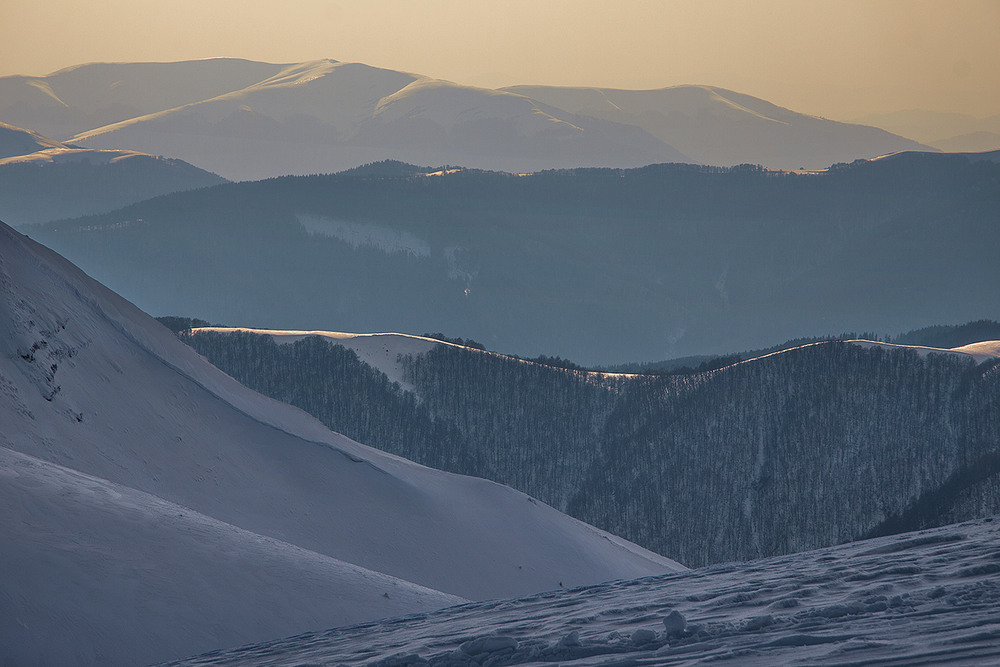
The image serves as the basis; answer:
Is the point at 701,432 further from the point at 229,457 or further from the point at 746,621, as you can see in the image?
the point at 746,621

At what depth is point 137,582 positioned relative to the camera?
1692cm

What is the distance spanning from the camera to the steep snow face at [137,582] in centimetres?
1504

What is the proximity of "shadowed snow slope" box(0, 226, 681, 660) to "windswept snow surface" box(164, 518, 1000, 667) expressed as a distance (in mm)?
4277

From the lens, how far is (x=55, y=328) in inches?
1046

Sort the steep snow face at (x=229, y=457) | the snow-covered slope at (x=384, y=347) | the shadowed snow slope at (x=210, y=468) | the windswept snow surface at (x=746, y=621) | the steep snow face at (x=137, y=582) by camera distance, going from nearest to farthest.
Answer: the windswept snow surface at (x=746, y=621)
the steep snow face at (x=137, y=582)
the shadowed snow slope at (x=210, y=468)
the steep snow face at (x=229, y=457)
the snow-covered slope at (x=384, y=347)

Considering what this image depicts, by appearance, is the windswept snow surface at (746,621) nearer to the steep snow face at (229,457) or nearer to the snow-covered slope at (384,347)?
the steep snow face at (229,457)

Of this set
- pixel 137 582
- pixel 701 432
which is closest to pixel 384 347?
pixel 701 432

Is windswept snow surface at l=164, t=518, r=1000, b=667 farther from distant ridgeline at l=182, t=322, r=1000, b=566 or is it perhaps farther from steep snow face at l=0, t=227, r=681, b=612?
distant ridgeline at l=182, t=322, r=1000, b=566

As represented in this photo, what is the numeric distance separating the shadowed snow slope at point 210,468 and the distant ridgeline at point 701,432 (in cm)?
9209

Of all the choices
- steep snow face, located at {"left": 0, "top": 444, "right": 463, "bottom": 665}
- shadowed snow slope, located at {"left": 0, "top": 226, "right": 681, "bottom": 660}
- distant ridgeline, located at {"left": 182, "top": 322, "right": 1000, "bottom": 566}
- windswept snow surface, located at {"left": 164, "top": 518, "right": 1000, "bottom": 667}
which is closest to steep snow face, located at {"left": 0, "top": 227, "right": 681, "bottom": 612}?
shadowed snow slope, located at {"left": 0, "top": 226, "right": 681, "bottom": 660}

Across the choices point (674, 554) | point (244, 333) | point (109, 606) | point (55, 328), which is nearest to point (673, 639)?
point (109, 606)

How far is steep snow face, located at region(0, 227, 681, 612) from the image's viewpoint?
24.7m

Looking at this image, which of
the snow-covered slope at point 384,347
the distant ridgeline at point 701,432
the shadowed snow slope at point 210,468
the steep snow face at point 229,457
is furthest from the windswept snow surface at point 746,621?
the snow-covered slope at point 384,347

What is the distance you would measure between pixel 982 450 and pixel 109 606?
429ft
